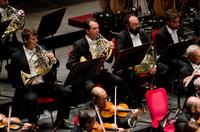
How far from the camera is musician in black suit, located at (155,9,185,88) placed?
7.64 m

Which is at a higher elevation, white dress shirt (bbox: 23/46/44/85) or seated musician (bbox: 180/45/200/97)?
white dress shirt (bbox: 23/46/44/85)

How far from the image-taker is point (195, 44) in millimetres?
7242

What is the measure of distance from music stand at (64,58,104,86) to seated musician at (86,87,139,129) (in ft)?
1.20

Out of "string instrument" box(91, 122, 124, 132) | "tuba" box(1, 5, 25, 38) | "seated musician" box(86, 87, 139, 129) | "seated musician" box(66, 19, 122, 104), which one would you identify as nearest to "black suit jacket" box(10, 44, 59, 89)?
"seated musician" box(66, 19, 122, 104)

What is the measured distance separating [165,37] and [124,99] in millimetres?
1076

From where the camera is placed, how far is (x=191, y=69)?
7.14 metres

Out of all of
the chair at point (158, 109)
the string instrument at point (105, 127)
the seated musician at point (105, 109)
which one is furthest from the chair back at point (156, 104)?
the string instrument at point (105, 127)

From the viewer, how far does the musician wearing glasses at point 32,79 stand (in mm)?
6535

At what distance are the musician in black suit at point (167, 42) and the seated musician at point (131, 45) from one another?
0.29 metres

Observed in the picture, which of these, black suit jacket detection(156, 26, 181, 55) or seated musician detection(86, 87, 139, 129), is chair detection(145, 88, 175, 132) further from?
black suit jacket detection(156, 26, 181, 55)

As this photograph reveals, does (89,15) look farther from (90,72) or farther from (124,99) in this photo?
(90,72)

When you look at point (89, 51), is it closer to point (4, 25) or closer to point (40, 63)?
point (40, 63)

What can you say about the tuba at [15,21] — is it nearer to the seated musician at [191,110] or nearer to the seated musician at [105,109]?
the seated musician at [105,109]

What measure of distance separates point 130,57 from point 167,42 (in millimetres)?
1229
